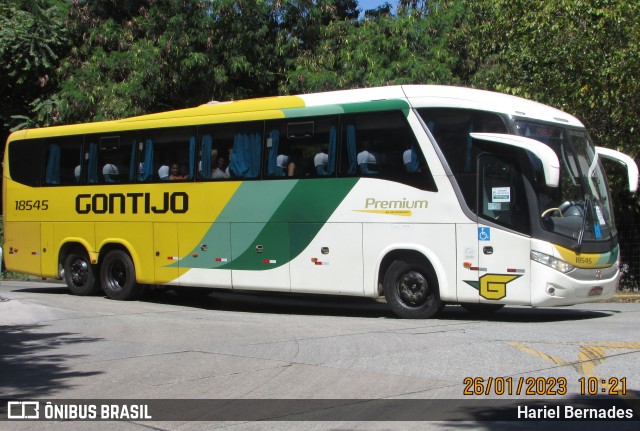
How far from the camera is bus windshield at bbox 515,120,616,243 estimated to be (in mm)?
12812

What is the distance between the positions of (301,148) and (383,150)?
5.48 ft

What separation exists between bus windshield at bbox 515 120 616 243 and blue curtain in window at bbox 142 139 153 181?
24.8ft

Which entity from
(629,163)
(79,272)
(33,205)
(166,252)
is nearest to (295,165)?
(166,252)

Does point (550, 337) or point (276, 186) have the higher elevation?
point (276, 186)

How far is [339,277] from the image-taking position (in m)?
14.6

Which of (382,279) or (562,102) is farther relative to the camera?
(562,102)

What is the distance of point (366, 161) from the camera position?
46.7 feet

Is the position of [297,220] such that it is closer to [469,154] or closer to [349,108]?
[349,108]

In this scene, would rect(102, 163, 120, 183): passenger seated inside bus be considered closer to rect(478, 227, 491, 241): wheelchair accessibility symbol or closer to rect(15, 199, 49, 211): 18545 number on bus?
rect(15, 199, 49, 211): 18545 number on bus

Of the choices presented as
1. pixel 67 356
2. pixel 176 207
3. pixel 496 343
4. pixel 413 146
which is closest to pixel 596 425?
pixel 496 343

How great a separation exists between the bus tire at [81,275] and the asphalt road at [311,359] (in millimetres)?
2736

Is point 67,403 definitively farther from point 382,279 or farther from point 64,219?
point 64,219

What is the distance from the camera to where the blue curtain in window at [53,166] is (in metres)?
18.7

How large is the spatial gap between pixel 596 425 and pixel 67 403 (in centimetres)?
460
